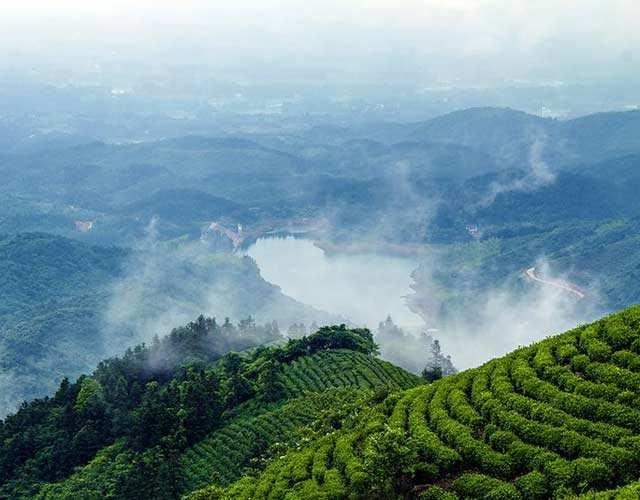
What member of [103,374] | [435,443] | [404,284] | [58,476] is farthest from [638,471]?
[404,284]

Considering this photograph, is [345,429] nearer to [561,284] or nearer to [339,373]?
[339,373]

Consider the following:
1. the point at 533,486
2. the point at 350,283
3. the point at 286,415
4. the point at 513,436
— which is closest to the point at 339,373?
the point at 286,415

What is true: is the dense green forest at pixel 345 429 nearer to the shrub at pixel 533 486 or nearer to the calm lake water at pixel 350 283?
the shrub at pixel 533 486

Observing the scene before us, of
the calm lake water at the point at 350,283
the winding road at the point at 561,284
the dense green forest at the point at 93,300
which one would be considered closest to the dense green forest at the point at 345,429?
the dense green forest at the point at 93,300

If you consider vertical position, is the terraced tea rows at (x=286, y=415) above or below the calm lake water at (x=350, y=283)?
below

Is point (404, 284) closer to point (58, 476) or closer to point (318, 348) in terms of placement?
point (318, 348)

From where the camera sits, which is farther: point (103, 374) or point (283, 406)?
point (103, 374)
